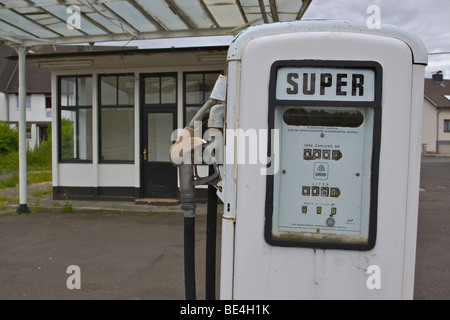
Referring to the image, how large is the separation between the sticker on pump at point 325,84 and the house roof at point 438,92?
4147cm

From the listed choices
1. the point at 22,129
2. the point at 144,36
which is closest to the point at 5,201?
the point at 22,129

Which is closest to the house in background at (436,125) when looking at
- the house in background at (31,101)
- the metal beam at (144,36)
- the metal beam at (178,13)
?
the house in background at (31,101)

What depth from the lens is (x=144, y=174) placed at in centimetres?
941

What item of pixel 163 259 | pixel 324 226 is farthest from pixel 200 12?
pixel 324 226

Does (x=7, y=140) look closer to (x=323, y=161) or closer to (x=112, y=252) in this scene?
(x=112, y=252)

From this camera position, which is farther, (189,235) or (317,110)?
(189,235)

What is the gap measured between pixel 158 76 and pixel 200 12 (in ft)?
9.49

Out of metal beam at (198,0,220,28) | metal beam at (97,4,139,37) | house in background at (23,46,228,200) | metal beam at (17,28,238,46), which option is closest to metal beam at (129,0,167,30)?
metal beam at (17,28,238,46)

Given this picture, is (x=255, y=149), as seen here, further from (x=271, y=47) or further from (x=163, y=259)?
(x=163, y=259)

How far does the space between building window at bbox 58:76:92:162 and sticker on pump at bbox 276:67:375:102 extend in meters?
8.52

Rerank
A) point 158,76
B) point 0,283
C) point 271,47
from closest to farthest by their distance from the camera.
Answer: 1. point 271,47
2. point 0,283
3. point 158,76

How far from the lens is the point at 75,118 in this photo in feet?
32.6

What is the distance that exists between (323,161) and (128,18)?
5.92 metres
